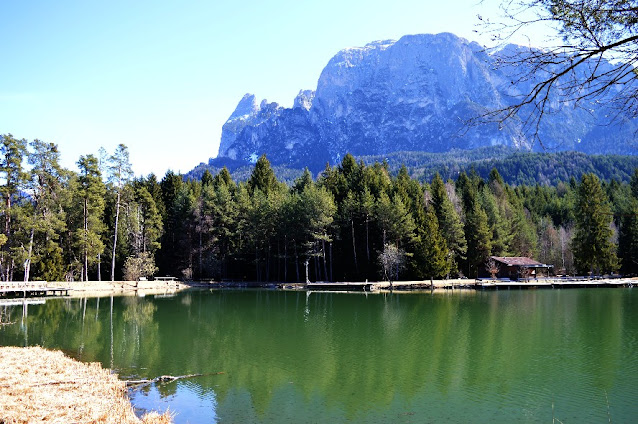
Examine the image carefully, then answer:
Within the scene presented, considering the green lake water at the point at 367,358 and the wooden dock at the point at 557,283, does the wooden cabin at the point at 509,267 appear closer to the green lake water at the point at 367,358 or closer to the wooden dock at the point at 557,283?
the wooden dock at the point at 557,283

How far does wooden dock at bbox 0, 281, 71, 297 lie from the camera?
41284 mm

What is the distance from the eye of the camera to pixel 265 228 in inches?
2469

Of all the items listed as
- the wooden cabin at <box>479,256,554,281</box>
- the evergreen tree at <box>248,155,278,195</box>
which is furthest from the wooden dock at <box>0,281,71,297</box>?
the wooden cabin at <box>479,256,554,281</box>

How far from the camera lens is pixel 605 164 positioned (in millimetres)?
160250

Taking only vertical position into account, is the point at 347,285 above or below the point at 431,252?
below

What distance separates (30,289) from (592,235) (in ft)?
217

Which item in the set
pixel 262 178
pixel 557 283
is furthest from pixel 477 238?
pixel 262 178

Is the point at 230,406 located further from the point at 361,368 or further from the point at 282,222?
the point at 282,222

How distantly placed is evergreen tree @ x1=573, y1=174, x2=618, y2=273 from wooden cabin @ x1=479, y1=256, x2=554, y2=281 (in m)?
→ 4.78

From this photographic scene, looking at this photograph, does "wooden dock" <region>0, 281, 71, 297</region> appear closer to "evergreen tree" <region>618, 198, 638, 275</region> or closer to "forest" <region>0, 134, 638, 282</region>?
"forest" <region>0, 134, 638, 282</region>

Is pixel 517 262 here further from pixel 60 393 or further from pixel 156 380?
pixel 60 393

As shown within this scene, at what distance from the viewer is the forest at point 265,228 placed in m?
48.9

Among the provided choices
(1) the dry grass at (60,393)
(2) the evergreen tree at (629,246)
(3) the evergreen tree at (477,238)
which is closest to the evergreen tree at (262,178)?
(3) the evergreen tree at (477,238)

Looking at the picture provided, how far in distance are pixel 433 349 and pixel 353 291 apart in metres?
32.7
